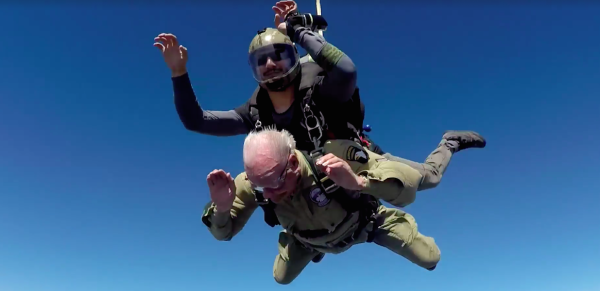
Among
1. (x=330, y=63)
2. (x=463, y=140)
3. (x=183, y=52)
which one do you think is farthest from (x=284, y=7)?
(x=463, y=140)

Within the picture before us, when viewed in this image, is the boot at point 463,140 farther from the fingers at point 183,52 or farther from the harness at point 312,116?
the fingers at point 183,52

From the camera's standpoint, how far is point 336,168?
2.23m

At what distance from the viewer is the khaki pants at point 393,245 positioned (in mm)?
3549

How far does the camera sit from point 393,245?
141 inches

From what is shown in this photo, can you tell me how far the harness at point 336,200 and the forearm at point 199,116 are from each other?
0.55m

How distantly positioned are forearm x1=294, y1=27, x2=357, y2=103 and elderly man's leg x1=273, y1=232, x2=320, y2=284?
4.43 ft

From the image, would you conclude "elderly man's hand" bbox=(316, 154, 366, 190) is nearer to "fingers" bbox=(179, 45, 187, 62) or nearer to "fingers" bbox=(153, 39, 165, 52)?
"fingers" bbox=(179, 45, 187, 62)

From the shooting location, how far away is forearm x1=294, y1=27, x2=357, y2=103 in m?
2.60

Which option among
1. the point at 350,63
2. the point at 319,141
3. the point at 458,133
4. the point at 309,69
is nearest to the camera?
the point at 350,63

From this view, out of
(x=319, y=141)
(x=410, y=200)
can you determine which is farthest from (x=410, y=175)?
(x=319, y=141)

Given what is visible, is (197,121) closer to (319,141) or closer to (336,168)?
(319,141)

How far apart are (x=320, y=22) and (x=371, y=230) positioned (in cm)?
145

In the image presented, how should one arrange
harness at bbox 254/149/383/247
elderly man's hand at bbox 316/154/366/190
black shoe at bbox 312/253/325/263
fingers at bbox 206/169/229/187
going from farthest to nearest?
black shoe at bbox 312/253/325/263 < harness at bbox 254/149/383/247 < fingers at bbox 206/169/229/187 < elderly man's hand at bbox 316/154/366/190

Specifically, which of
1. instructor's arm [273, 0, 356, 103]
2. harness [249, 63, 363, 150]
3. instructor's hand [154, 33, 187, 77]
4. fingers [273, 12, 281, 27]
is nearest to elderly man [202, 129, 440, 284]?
harness [249, 63, 363, 150]
